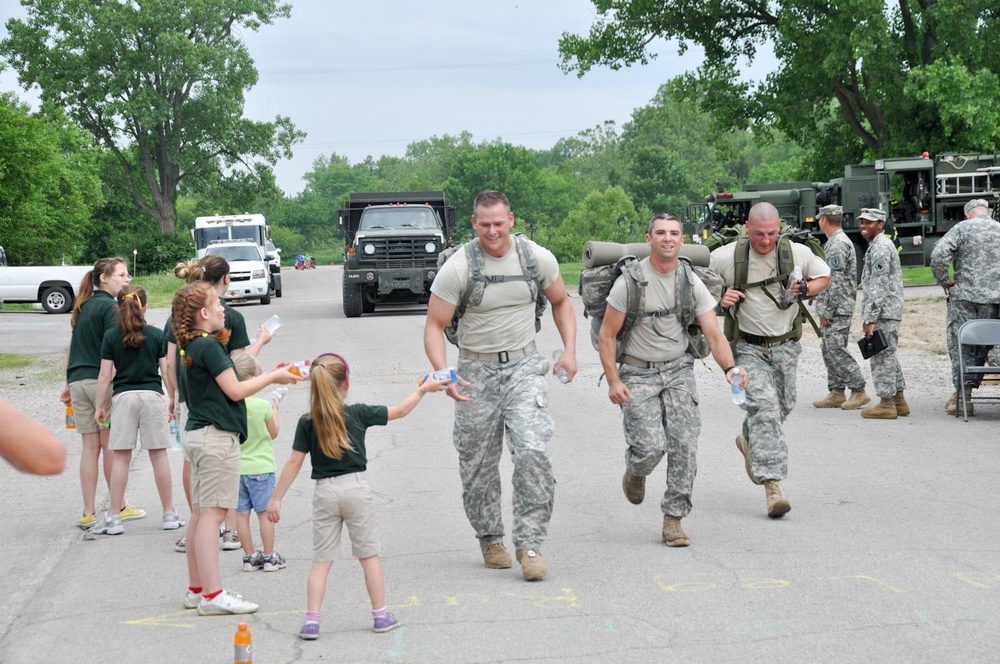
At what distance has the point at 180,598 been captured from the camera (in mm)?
6613

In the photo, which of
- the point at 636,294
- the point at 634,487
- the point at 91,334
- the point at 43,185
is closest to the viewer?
the point at 636,294

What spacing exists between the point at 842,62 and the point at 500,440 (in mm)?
28173

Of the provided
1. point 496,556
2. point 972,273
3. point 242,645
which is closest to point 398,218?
point 972,273

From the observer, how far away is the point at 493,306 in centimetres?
700

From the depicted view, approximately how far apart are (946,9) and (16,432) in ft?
104

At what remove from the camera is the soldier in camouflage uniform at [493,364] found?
6.90 metres

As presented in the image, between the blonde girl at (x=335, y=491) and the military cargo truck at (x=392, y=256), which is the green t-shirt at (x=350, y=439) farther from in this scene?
the military cargo truck at (x=392, y=256)

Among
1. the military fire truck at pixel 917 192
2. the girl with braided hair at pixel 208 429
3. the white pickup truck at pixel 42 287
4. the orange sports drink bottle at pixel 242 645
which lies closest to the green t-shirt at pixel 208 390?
the girl with braided hair at pixel 208 429

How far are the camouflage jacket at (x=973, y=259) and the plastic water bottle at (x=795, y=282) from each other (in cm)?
388

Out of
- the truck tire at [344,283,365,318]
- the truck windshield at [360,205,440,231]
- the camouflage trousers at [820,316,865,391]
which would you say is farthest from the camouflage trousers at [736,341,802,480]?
the truck windshield at [360,205,440,231]

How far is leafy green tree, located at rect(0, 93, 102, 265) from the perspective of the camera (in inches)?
1104

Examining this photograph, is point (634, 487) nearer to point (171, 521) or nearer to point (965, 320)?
point (171, 521)

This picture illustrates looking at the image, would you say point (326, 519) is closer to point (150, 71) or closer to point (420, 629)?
point (420, 629)

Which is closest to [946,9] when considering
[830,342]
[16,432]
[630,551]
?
[830,342]
